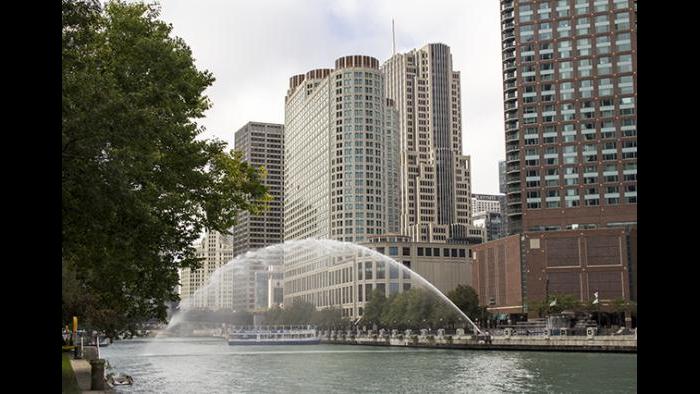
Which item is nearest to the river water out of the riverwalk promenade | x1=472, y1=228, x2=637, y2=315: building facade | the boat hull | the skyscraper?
the riverwalk promenade

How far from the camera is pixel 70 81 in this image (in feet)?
67.4

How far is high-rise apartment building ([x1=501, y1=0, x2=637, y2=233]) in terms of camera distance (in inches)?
6777

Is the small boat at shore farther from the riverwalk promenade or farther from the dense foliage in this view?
the dense foliage

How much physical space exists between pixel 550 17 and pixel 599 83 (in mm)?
19006

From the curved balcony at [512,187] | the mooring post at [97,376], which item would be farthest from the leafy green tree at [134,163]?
the curved balcony at [512,187]

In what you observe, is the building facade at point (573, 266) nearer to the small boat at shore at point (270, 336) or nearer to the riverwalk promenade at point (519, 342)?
the riverwalk promenade at point (519, 342)

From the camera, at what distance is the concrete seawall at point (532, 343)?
10944 centimetres

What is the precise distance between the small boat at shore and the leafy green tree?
105021 millimetres

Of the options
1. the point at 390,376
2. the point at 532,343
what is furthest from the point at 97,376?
the point at 532,343

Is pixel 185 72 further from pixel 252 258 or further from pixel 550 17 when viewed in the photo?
Result: pixel 550 17
